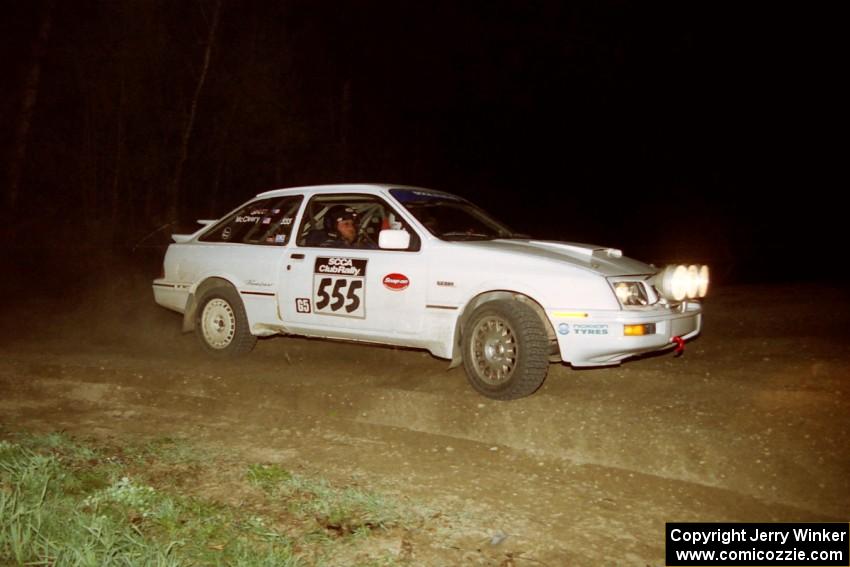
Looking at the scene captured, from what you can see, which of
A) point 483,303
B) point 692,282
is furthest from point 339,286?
point 692,282

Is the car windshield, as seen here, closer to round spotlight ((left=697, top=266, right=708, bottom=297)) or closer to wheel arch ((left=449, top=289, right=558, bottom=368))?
wheel arch ((left=449, top=289, right=558, bottom=368))

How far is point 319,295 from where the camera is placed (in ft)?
20.3

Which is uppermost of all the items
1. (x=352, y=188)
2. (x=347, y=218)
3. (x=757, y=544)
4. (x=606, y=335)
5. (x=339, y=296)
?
(x=352, y=188)

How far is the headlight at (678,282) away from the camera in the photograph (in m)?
5.27

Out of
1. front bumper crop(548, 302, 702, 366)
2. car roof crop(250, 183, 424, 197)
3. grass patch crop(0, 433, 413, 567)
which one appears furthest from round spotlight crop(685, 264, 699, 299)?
grass patch crop(0, 433, 413, 567)

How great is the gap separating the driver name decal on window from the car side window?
0.62 feet

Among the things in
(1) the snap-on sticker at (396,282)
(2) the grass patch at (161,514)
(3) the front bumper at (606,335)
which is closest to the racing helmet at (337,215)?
(1) the snap-on sticker at (396,282)

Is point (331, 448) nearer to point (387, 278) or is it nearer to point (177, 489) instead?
point (177, 489)

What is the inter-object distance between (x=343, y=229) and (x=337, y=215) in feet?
1.26

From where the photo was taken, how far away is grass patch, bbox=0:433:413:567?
9.83 feet

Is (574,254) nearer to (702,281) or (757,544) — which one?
(702,281)

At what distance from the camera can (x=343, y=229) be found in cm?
652

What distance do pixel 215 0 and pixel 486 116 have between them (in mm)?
A: 20055

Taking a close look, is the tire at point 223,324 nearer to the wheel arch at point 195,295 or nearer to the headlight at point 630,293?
the wheel arch at point 195,295
